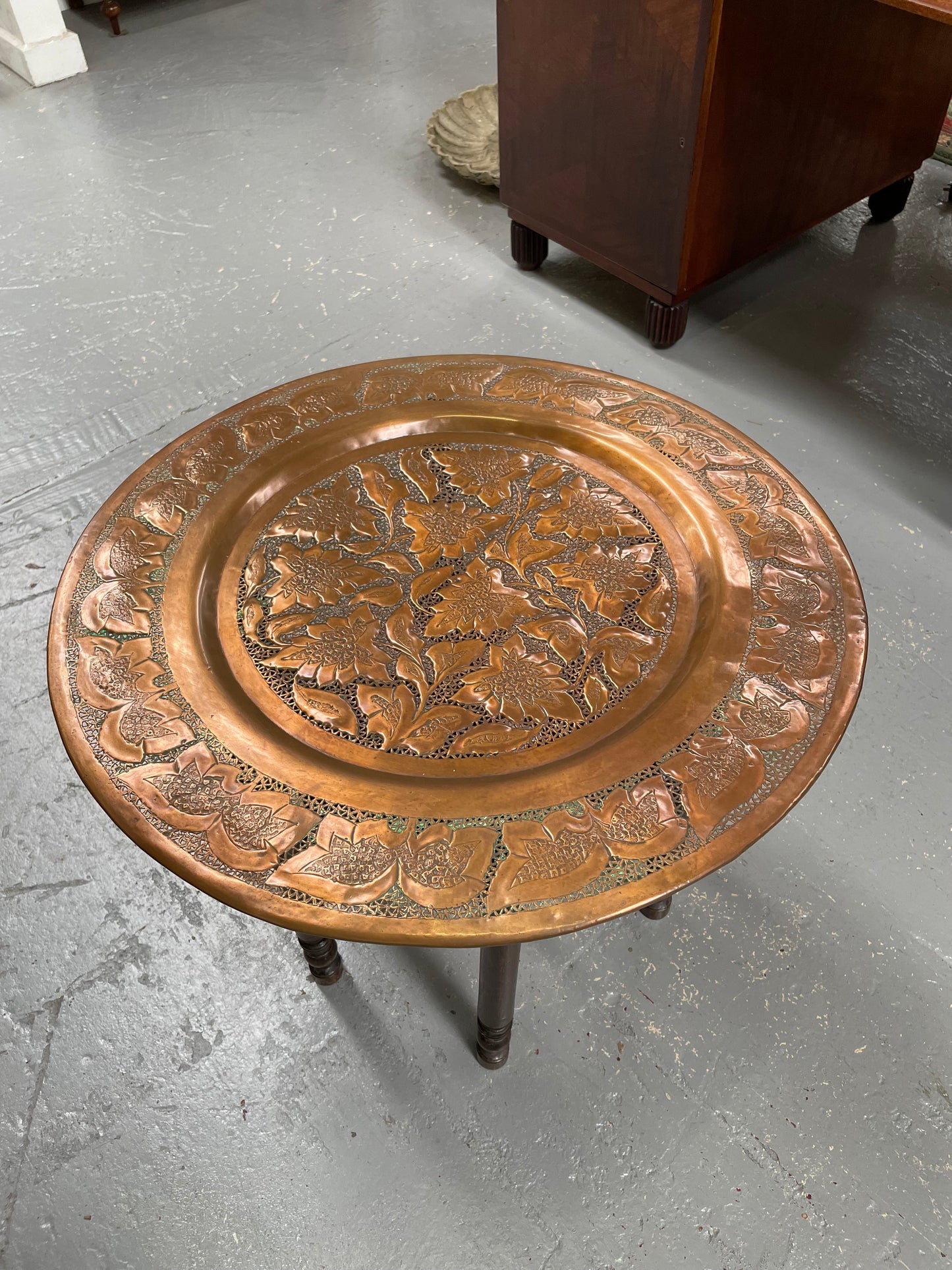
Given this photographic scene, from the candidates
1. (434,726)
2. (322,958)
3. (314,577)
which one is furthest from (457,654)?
(322,958)

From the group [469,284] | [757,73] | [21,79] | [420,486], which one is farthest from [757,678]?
[21,79]

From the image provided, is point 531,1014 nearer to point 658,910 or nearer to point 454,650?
point 658,910

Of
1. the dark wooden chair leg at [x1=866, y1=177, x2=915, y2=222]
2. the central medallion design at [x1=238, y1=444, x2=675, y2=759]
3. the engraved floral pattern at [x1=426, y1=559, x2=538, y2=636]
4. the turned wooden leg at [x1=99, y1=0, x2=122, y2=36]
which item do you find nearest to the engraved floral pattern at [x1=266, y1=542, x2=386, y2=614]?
the central medallion design at [x1=238, y1=444, x2=675, y2=759]

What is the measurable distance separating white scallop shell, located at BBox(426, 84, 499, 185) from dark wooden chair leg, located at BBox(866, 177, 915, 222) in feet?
4.09

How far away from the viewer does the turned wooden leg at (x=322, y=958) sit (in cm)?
148

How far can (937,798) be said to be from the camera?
5.90ft

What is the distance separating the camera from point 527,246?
3.01m

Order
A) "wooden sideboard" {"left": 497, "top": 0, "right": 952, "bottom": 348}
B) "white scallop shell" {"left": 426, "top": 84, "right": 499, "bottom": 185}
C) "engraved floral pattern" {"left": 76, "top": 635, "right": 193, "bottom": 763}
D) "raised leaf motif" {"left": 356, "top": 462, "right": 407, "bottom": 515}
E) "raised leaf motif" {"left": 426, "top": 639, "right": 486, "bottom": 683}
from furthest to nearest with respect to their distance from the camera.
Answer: "white scallop shell" {"left": 426, "top": 84, "right": 499, "bottom": 185} < "wooden sideboard" {"left": 497, "top": 0, "right": 952, "bottom": 348} < "raised leaf motif" {"left": 356, "top": 462, "right": 407, "bottom": 515} < "raised leaf motif" {"left": 426, "top": 639, "right": 486, "bottom": 683} < "engraved floral pattern" {"left": 76, "top": 635, "right": 193, "bottom": 763}

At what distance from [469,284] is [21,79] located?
2629 mm

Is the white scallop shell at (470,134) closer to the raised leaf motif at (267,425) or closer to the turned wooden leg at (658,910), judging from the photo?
the raised leaf motif at (267,425)

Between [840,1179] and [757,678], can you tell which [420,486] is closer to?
[757,678]

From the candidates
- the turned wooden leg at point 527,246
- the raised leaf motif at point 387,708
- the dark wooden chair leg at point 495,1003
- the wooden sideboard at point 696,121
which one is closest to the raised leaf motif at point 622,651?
the raised leaf motif at point 387,708

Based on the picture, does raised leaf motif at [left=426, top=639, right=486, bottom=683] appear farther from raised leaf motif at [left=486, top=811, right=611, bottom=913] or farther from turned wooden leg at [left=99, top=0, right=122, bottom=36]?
turned wooden leg at [left=99, top=0, right=122, bottom=36]

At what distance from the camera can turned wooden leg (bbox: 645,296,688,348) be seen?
8.77ft
